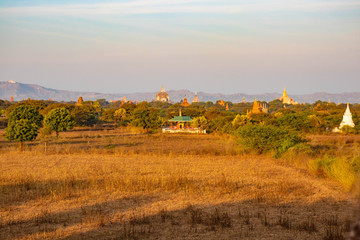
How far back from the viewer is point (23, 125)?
68.2 ft

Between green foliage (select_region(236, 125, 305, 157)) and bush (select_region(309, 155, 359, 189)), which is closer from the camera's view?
bush (select_region(309, 155, 359, 189))

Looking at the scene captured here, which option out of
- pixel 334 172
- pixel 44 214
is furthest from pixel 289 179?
pixel 44 214

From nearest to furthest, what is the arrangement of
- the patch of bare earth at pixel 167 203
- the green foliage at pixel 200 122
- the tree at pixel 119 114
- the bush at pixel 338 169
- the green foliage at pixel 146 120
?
1. the patch of bare earth at pixel 167 203
2. the bush at pixel 338 169
3. the green foliage at pixel 146 120
4. the green foliage at pixel 200 122
5. the tree at pixel 119 114

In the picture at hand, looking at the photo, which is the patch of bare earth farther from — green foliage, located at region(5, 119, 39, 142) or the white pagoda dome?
the white pagoda dome

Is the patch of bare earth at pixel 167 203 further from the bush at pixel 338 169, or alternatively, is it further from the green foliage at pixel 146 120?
the green foliage at pixel 146 120

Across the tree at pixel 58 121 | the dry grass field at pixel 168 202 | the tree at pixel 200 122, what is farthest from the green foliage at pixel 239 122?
the dry grass field at pixel 168 202

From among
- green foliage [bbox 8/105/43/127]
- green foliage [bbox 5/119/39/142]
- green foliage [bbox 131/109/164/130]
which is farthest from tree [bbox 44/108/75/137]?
green foliage [bbox 131/109/164/130]

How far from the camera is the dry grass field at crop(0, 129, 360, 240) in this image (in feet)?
23.6

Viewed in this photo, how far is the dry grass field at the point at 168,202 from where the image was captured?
23.6 ft

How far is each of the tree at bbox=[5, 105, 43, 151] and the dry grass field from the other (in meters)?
5.18

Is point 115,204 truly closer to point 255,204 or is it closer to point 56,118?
point 255,204

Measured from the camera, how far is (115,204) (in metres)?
9.09

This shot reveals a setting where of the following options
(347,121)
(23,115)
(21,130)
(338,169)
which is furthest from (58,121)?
(347,121)

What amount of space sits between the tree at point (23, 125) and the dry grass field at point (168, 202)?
5.18 metres
